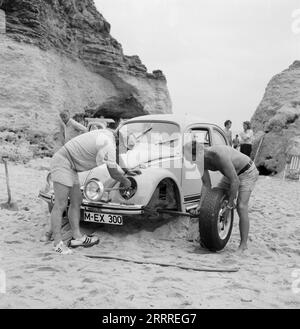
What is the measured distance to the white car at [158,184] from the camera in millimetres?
5031

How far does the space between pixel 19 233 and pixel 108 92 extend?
18454mm

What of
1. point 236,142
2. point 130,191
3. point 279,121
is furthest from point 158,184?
point 279,121

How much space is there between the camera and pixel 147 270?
166 inches

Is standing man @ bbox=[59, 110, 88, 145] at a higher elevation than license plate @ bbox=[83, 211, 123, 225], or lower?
higher

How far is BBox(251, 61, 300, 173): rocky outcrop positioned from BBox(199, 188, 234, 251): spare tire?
8406mm

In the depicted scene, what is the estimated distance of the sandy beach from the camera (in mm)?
3426

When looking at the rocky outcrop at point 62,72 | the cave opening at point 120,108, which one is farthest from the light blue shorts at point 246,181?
the cave opening at point 120,108

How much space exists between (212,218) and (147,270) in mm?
1136

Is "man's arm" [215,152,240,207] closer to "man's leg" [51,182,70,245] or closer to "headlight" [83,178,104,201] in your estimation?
"headlight" [83,178,104,201]

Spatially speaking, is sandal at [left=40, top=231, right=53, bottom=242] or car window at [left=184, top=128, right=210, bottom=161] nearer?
sandal at [left=40, top=231, right=53, bottom=242]

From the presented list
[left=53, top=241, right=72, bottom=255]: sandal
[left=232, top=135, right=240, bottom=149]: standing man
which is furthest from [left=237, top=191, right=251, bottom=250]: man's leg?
[left=232, top=135, right=240, bottom=149]: standing man

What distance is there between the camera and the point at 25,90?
622 inches

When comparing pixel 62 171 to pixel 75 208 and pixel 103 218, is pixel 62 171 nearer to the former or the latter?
pixel 75 208
